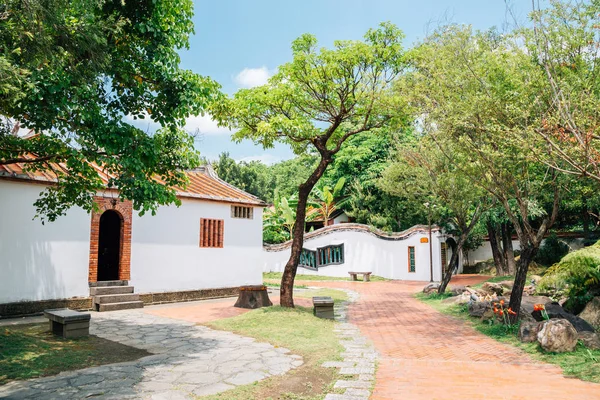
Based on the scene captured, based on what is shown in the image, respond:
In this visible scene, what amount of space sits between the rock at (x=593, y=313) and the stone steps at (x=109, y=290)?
1072cm

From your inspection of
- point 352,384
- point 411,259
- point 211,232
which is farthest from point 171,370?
point 411,259

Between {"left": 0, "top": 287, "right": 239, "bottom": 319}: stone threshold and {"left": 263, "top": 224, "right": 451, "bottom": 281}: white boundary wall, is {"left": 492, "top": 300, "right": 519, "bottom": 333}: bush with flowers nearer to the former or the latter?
{"left": 0, "top": 287, "right": 239, "bottom": 319}: stone threshold

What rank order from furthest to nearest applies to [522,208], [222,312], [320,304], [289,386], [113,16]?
[222,312]
[320,304]
[522,208]
[113,16]
[289,386]

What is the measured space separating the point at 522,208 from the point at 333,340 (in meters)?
4.48

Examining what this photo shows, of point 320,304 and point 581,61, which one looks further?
point 320,304

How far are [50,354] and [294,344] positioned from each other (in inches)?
142

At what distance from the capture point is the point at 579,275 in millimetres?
8492

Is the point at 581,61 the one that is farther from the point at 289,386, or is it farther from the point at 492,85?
the point at 289,386

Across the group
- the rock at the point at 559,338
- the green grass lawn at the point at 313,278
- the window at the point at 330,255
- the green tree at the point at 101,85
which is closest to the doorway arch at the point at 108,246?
the green tree at the point at 101,85

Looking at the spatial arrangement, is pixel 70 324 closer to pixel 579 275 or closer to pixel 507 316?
pixel 507 316

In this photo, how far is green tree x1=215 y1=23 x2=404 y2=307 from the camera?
9.39 metres

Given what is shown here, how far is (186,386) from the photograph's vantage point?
4973 millimetres

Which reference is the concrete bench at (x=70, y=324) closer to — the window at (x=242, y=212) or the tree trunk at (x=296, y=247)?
the tree trunk at (x=296, y=247)

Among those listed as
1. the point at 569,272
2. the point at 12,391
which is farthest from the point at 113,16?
the point at 569,272
